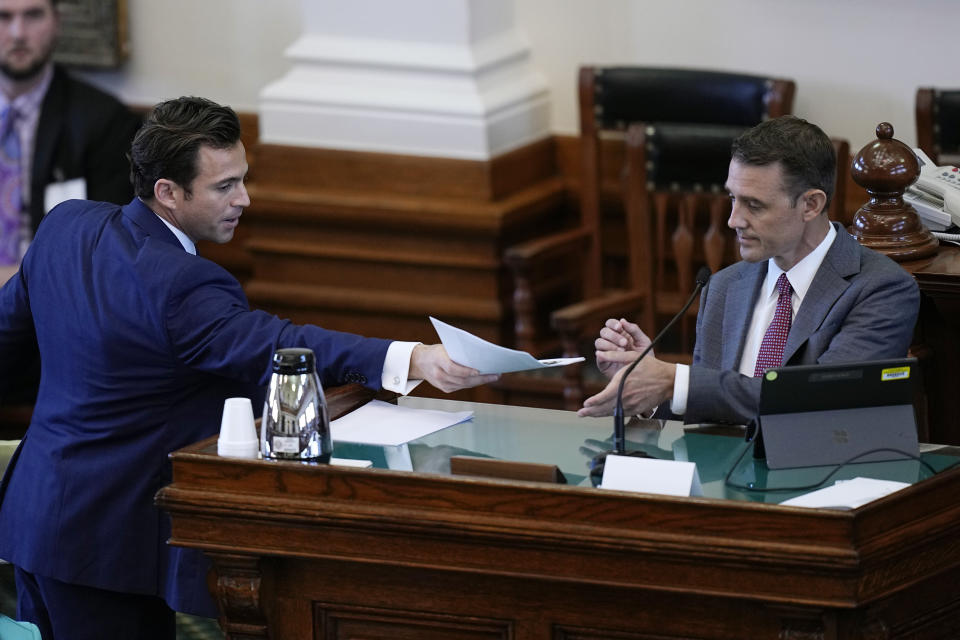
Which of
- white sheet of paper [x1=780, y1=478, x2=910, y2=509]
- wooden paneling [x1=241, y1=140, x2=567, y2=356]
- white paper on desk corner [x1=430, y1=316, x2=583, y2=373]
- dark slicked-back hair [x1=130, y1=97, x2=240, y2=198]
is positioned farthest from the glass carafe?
wooden paneling [x1=241, y1=140, x2=567, y2=356]

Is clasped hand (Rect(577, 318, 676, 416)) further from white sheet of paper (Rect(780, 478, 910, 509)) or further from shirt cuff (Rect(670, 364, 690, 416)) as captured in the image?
white sheet of paper (Rect(780, 478, 910, 509))

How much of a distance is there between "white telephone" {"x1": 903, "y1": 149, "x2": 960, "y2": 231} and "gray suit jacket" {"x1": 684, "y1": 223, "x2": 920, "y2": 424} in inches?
20.2

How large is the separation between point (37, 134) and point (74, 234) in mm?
2618

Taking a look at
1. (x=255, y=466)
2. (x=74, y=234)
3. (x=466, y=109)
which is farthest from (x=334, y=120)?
(x=255, y=466)

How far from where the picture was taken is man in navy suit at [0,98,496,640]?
3.08 metres

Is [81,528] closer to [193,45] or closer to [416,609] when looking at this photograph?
[416,609]

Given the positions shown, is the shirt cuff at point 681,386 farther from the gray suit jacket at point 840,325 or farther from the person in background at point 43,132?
the person in background at point 43,132

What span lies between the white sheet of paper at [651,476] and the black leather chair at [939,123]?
2.42 meters

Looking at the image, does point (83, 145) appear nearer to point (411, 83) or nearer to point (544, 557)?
point (411, 83)

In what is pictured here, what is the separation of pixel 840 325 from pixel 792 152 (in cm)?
33

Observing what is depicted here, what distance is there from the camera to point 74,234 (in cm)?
321

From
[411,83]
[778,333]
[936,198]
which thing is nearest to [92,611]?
[778,333]

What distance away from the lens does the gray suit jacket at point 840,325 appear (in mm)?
3057

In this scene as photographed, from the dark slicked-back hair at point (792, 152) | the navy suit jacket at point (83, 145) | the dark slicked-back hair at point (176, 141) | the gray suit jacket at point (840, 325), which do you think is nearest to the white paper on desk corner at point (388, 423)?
the gray suit jacket at point (840, 325)
